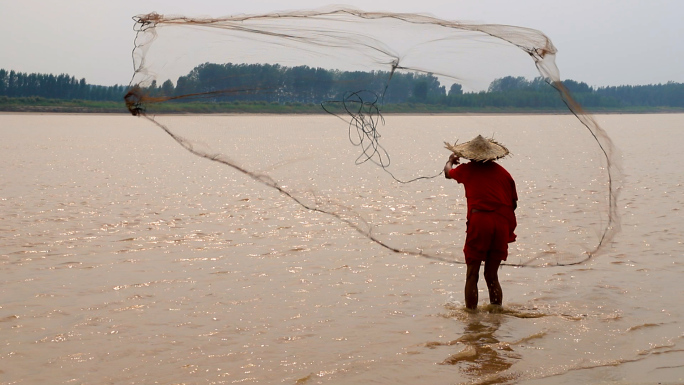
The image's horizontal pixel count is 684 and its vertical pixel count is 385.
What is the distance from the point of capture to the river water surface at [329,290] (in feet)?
18.2

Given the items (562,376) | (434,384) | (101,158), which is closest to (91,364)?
(434,384)

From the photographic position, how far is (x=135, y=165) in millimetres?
23016

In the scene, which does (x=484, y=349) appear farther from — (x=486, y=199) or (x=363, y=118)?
(x=363, y=118)

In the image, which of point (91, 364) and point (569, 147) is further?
point (569, 147)

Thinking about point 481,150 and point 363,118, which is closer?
point 481,150

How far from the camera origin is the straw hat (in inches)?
244

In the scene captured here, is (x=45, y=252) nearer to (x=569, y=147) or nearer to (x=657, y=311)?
(x=569, y=147)

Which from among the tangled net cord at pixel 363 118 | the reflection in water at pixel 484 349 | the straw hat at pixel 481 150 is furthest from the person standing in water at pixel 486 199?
the tangled net cord at pixel 363 118

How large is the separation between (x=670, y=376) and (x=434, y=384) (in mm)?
1559

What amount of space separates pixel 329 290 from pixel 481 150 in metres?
2.32

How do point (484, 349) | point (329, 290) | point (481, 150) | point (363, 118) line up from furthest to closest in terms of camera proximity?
point (329, 290)
point (363, 118)
point (481, 150)
point (484, 349)

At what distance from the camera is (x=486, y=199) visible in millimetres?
6254

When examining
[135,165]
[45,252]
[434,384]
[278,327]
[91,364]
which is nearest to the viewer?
[434,384]

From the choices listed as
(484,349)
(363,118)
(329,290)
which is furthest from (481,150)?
(329,290)
